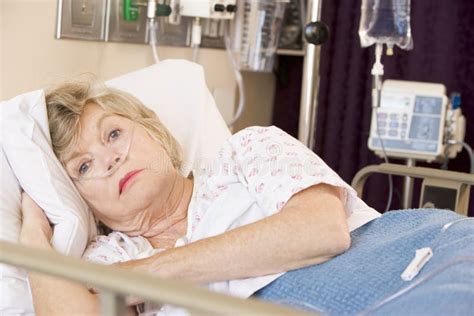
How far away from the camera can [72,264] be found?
122 centimetres

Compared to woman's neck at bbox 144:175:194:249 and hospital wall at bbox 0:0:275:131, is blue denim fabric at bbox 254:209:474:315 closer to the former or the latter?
woman's neck at bbox 144:175:194:249

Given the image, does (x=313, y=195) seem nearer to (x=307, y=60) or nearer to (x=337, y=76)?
(x=307, y=60)

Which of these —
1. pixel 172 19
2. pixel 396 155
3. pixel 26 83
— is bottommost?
pixel 396 155

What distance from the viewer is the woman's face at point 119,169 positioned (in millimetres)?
1987

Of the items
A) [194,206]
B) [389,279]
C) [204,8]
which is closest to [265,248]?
[389,279]

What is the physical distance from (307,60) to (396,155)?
485 millimetres

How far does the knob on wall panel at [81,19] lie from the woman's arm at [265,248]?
1.01 m

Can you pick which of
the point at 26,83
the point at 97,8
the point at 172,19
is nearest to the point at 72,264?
the point at 26,83

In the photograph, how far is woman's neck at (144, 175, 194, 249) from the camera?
209cm

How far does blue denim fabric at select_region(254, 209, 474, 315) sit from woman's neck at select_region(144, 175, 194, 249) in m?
0.37

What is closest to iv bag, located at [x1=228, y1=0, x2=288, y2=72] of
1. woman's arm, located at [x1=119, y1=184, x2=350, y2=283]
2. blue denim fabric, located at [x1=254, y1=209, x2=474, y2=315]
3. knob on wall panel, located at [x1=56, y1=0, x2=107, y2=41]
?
knob on wall panel, located at [x1=56, y1=0, x2=107, y2=41]

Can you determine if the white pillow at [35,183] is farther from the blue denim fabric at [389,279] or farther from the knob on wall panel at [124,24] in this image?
the knob on wall panel at [124,24]

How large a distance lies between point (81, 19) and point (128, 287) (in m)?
1.59

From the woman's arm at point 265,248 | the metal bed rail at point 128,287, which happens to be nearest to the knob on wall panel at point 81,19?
the woman's arm at point 265,248
